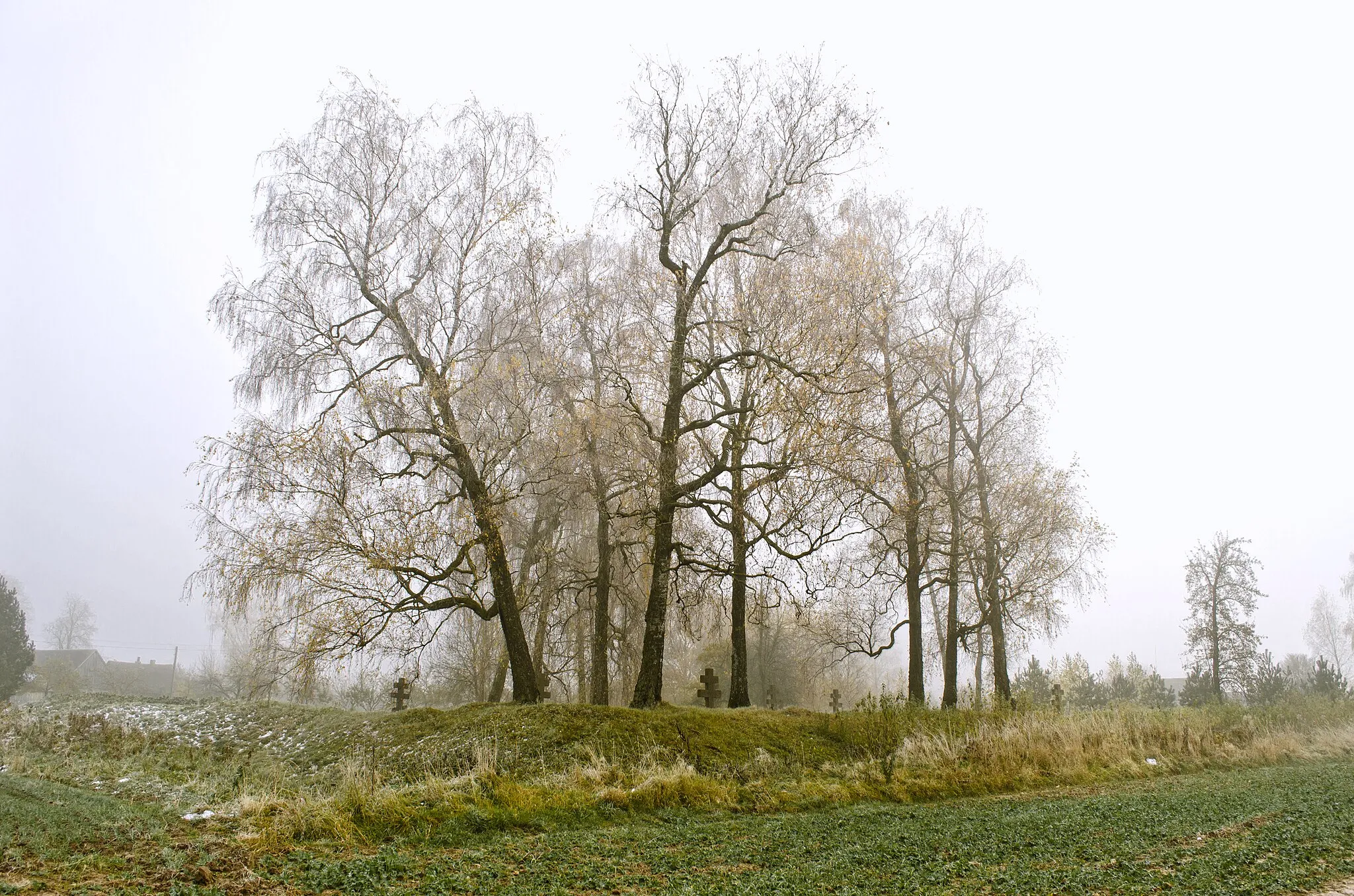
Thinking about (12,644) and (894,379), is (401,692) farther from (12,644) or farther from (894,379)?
(12,644)

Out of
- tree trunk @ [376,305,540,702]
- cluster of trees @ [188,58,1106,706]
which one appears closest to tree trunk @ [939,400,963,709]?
cluster of trees @ [188,58,1106,706]

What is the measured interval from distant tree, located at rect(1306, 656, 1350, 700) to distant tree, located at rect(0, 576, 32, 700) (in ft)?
161

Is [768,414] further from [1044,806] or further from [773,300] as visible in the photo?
[1044,806]

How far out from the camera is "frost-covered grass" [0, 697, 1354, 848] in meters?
6.57

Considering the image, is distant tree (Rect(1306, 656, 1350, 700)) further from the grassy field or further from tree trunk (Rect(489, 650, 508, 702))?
tree trunk (Rect(489, 650, 508, 702))

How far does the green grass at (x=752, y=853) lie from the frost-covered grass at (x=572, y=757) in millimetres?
510

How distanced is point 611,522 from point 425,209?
844 cm

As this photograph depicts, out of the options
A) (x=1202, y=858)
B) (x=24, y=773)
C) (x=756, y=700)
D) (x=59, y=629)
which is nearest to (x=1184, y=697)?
(x=756, y=700)

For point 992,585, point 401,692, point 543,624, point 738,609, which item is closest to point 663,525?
point 738,609

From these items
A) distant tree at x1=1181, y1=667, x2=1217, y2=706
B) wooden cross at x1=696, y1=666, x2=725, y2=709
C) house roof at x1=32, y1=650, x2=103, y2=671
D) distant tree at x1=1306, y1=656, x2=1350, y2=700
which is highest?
Answer: wooden cross at x1=696, y1=666, x2=725, y2=709

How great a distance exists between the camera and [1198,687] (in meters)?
30.2

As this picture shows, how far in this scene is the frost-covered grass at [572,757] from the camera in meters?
6.57

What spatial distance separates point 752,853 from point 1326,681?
31598mm

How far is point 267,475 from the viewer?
12680 mm
